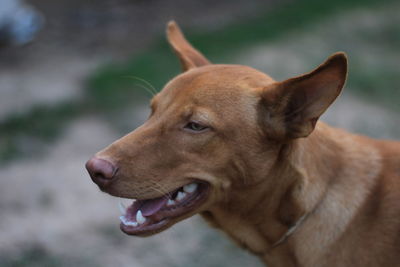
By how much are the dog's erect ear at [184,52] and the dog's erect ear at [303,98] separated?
0.90 meters

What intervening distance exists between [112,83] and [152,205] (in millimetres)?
5399

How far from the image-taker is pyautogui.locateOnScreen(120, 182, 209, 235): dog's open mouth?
3188 millimetres

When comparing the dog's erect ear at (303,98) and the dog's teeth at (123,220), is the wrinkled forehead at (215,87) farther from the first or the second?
the dog's teeth at (123,220)

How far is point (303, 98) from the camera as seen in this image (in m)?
3.05

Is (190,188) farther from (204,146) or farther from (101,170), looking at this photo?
(101,170)

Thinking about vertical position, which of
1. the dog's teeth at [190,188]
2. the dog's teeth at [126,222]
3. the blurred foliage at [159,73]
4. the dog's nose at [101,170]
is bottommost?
the blurred foliage at [159,73]

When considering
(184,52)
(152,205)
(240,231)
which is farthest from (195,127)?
(184,52)

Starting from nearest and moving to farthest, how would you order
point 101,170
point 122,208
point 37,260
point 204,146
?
point 101,170 → point 204,146 → point 122,208 → point 37,260

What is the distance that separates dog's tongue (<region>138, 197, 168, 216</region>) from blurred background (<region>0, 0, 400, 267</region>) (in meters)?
1.85

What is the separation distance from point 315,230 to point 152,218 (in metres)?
0.99

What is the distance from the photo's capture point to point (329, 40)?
10000 millimetres

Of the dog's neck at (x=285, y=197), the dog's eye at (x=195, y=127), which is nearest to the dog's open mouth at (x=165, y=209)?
the dog's neck at (x=285, y=197)

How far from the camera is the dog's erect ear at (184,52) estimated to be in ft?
12.7

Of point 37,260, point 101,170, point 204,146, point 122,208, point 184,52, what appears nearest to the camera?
point 101,170
